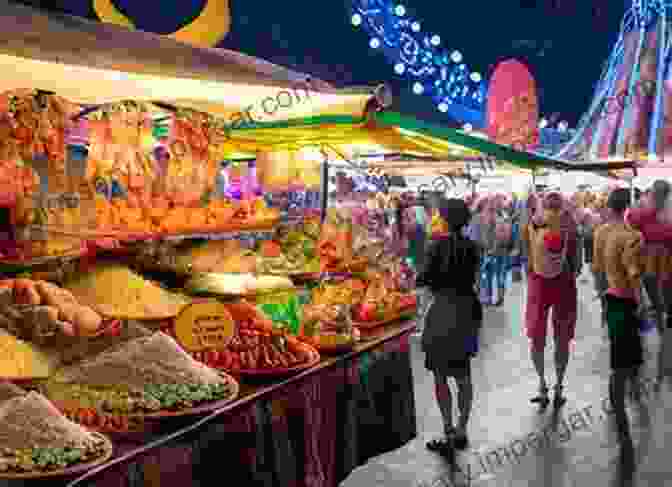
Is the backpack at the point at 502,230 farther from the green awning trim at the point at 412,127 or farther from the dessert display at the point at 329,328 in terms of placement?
the dessert display at the point at 329,328

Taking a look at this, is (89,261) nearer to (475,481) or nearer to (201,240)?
(201,240)

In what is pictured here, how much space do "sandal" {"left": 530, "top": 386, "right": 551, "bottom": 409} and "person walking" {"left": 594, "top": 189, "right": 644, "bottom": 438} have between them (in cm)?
91

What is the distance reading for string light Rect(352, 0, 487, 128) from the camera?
61.9 feet

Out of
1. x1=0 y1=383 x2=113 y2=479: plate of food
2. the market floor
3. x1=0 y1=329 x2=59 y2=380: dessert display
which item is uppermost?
x1=0 y1=329 x2=59 y2=380: dessert display

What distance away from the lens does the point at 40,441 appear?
255 cm

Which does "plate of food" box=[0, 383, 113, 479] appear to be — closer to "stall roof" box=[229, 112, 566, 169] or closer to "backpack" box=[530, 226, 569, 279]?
"stall roof" box=[229, 112, 566, 169]

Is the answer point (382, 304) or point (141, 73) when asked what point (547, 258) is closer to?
point (382, 304)

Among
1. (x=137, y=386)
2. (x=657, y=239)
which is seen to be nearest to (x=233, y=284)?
(x=137, y=386)

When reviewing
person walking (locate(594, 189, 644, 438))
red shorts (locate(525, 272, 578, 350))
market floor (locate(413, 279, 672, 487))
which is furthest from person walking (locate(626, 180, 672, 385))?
person walking (locate(594, 189, 644, 438))

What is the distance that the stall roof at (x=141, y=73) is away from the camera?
3.19 meters

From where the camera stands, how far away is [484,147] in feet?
18.8

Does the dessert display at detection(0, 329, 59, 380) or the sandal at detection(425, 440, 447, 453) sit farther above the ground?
the dessert display at detection(0, 329, 59, 380)

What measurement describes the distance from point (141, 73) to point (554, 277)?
383cm

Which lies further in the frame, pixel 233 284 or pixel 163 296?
pixel 233 284
